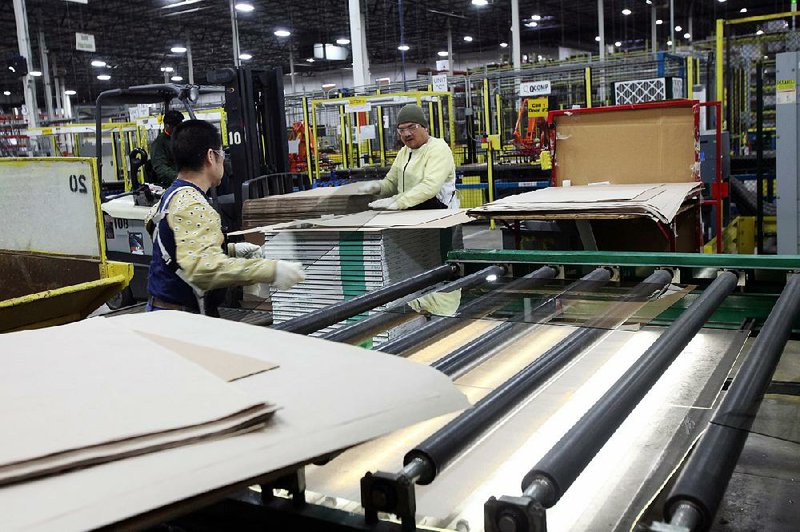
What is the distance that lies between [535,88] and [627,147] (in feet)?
23.4

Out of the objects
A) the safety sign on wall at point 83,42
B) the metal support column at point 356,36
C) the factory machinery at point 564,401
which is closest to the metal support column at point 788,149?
the factory machinery at point 564,401

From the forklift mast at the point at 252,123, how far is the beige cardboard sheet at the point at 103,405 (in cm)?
656

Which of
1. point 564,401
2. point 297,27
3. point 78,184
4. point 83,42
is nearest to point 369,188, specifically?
point 78,184

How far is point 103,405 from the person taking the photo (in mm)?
971

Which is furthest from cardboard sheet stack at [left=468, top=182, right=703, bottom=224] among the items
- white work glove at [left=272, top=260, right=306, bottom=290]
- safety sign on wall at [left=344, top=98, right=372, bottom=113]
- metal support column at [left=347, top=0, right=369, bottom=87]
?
metal support column at [left=347, top=0, right=369, bottom=87]

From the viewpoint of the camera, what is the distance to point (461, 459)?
1.80 m

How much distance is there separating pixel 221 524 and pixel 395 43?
34624mm

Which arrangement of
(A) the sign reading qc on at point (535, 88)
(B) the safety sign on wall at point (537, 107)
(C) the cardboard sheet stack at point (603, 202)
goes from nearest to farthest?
(C) the cardboard sheet stack at point (603, 202)
(A) the sign reading qc on at point (535, 88)
(B) the safety sign on wall at point (537, 107)

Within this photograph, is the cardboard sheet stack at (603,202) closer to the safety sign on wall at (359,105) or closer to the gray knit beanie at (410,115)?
the gray knit beanie at (410,115)

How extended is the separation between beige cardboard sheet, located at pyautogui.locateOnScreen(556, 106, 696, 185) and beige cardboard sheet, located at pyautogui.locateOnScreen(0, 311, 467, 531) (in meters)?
4.83

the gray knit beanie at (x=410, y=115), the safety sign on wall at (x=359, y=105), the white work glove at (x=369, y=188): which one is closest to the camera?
the white work glove at (x=369, y=188)

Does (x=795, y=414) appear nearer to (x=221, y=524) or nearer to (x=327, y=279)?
(x=327, y=279)

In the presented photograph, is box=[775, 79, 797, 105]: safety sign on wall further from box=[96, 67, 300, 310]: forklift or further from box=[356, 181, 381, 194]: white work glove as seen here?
box=[96, 67, 300, 310]: forklift

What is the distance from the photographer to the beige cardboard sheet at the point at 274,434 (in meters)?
0.78
